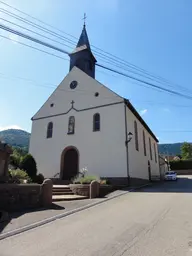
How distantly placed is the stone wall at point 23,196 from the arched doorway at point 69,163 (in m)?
9.81

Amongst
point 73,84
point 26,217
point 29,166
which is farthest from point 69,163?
point 26,217

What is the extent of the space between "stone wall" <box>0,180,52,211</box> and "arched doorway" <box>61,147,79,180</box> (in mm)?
9812

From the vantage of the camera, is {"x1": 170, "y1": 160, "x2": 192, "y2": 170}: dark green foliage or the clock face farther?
{"x1": 170, "y1": 160, "x2": 192, "y2": 170}: dark green foliage

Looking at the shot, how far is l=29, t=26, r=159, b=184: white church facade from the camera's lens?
1672 centimetres

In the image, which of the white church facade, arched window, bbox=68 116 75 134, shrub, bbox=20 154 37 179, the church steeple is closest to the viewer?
shrub, bbox=20 154 37 179

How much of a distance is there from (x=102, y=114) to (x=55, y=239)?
14183 mm

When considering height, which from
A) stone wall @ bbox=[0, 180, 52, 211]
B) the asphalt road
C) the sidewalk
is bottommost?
the asphalt road

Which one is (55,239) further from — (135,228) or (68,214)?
(68,214)

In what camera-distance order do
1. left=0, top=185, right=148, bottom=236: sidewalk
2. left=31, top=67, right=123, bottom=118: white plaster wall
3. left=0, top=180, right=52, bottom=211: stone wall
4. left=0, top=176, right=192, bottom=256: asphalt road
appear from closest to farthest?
1. left=0, top=176, right=192, bottom=256: asphalt road
2. left=0, top=185, right=148, bottom=236: sidewalk
3. left=0, top=180, right=52, bottom=211: stone wall
4. left=31, top=67, right=123, bottom=118: white plaster wall

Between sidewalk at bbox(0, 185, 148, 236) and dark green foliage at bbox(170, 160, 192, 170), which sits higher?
dark green foliage at bbox(170, 160, 192, 170)

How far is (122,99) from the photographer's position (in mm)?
17641

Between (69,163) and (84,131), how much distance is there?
10.4 ft

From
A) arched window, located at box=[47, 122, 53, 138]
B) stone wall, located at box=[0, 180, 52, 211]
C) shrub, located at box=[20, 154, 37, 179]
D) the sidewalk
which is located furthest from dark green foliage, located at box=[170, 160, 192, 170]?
the sidewalk

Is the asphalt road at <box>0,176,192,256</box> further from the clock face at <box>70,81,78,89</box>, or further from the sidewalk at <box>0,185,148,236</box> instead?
the clock face at <box>70,81,78,89</box>
